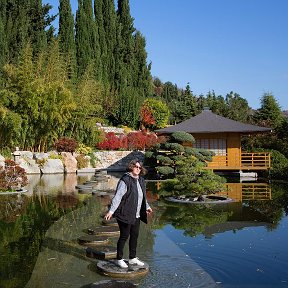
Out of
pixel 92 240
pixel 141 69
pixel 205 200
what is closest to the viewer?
pixel 92 240

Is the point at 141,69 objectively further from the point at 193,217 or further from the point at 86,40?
the point at 193,217

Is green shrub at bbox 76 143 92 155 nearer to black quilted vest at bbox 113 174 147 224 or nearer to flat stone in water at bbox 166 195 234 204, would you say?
flat stone in water at bbox 166 195 234 204

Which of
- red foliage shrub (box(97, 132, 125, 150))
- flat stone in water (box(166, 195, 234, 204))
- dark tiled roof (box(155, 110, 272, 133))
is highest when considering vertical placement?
dark tiled roof (box(155, 110, 272, 133))

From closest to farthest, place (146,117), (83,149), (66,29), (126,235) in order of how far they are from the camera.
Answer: (126,235), (83,149), (146,117), (66,29)

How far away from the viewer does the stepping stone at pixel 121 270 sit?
468 cm

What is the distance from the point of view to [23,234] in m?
6.95

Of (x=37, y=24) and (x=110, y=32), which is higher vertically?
(x=110, y=32)

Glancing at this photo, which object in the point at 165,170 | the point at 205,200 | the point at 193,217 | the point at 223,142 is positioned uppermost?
the point at 223,142

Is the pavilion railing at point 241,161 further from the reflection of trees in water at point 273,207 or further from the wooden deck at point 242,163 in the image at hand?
the reflection of trees in water at point 273,207

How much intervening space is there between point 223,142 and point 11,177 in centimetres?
1191

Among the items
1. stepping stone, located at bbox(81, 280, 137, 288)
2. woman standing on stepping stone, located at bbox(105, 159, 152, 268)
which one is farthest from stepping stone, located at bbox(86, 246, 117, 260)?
stepping stone, located at bbox(81, 280, 137, 288)

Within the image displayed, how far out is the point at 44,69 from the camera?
23.4 metres

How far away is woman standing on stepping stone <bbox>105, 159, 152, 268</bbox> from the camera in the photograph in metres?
4.81

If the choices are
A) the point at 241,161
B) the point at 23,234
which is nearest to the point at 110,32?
the point at 241,161
